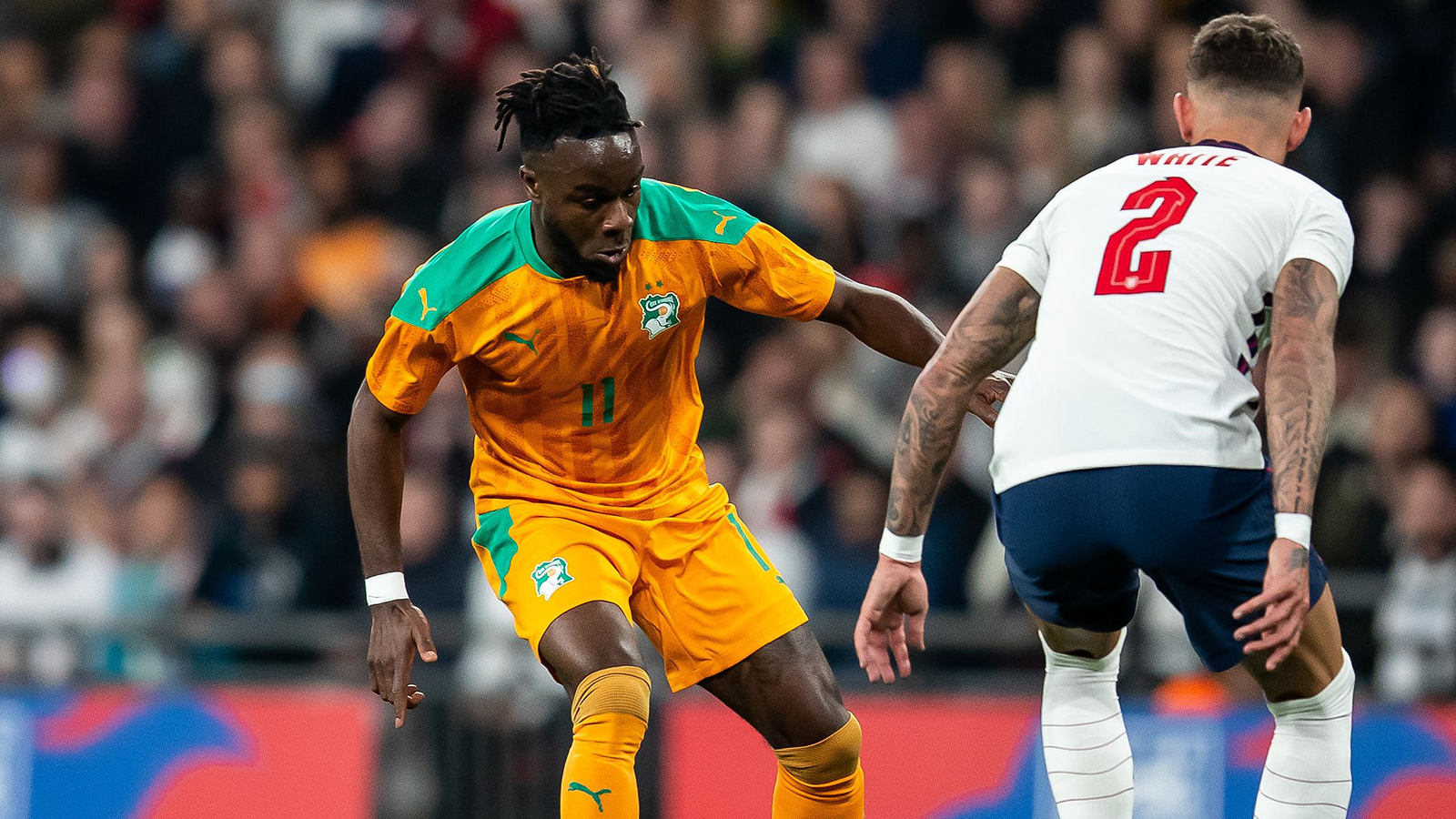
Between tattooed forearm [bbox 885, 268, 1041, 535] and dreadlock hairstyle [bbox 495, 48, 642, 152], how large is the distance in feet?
3.34

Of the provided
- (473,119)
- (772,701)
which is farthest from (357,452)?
(473,119)

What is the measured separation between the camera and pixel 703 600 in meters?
4.79

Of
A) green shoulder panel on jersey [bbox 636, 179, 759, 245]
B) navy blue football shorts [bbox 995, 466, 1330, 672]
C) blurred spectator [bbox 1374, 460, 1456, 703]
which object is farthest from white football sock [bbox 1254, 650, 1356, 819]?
blurred spectator [bbox 1374, 460, 1456, 703]

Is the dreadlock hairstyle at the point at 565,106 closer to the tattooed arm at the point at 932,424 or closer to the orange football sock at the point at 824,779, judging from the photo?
the tattooed arm at the point at 932,424

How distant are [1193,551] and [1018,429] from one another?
0.46m

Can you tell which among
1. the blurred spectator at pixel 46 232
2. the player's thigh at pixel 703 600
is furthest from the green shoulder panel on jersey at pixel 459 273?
the blurred spectator at pixel 46 232

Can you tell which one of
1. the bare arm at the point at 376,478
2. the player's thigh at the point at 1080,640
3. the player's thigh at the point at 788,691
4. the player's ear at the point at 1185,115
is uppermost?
the player's ear at the point at 1185,115

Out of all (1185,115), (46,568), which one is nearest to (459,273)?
(1185,115)

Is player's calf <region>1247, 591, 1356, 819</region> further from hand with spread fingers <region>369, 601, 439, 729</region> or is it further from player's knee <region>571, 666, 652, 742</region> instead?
hand with spread fingers <region>369, 601, 439, 729</region>

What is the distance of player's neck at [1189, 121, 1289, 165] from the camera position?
13.5ft

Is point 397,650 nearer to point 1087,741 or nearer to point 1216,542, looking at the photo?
point 1087,741

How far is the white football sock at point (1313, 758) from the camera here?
3975 millimetres

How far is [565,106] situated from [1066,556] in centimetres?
165

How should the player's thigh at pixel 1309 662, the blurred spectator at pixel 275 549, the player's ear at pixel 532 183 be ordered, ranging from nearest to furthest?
the player's thigh at pixel 1309 662
the player's ear at pixel 532 183
the blurred spectator at pixel 275 549
